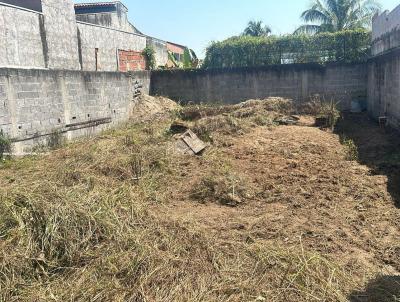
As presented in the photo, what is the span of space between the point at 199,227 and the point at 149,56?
45.6 feet

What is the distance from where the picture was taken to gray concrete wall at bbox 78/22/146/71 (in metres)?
13.5

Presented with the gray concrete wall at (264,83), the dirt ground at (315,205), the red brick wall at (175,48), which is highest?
the red brick wall at (175,48)

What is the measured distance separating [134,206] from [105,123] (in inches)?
295

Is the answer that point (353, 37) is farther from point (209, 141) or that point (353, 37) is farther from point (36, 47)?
point (36, 47)

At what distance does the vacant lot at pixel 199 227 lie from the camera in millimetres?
3318

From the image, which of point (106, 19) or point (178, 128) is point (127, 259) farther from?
point (106, 19)

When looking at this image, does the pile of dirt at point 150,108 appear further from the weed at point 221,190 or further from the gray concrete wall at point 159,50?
the weed at point 221,190

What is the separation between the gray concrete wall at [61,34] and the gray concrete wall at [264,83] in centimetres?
359

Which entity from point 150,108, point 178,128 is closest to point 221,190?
point 178,128

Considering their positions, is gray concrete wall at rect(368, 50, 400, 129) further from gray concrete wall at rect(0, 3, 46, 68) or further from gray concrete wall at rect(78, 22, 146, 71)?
gray concrete wall at rect(0, 3, 46, 68)

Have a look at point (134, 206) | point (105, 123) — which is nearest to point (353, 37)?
point (105, 123)

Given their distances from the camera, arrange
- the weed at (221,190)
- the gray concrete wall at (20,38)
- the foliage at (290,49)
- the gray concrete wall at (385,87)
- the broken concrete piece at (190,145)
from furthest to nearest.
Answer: the foliage at (290,49)
the gray concrete wall at (20,38)
the gray concrete wall at (385,87)
the broken concrete piece at (190,145)
the weed at (221,190)

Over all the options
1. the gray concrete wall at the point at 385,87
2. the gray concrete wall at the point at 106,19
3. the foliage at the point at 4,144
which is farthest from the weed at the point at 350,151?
the gray concrete wall at the point at 106,19

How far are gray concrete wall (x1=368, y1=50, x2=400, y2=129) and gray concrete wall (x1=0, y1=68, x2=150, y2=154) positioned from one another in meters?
7.66
